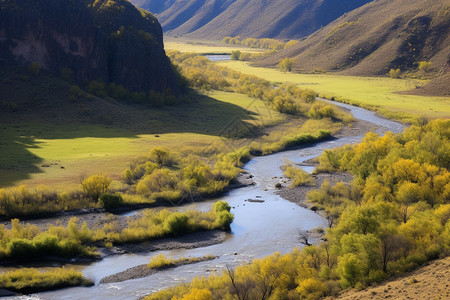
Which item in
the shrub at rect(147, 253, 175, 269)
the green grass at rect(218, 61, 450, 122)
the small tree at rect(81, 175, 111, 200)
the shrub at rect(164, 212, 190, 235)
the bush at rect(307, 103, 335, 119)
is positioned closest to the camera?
the shrub at rect(147, 253, 175, 269)

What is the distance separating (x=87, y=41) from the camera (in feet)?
349

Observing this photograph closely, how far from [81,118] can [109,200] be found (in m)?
41.0

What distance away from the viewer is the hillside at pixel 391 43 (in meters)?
165

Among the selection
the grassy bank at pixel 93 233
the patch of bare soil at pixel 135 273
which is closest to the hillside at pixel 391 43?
the grassy bank at pixel 93 233

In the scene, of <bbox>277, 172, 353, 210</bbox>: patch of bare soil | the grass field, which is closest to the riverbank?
<bbox>277, 172, 353, 210</bbox>: patch of bare soil

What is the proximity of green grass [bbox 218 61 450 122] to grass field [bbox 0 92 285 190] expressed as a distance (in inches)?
870

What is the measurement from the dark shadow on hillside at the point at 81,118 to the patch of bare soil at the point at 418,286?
53.6 m

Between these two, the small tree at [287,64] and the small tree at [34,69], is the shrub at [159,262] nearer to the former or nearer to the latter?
the small tree at [34,69]

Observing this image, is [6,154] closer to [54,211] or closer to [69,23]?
[54,211]

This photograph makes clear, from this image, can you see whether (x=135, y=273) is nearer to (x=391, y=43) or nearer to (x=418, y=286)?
(x=418, y=286)

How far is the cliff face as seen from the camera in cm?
9906

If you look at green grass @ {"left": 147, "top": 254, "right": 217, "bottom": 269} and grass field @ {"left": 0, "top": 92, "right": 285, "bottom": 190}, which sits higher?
grass field @ {"left": 0, "top": 92, "right": 285, "bottom": 190}

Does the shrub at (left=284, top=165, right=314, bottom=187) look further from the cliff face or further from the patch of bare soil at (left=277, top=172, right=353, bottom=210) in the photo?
the cliff face

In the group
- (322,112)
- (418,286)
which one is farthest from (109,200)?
(322,112)
